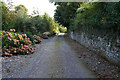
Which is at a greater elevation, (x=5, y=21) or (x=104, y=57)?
(x=5, y=21)

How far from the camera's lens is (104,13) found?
431 cm

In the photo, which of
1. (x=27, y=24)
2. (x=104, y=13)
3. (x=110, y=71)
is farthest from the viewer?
(x=27, y=24)

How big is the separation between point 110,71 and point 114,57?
801 millimetres

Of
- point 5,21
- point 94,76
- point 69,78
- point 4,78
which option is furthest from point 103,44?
point 5,21

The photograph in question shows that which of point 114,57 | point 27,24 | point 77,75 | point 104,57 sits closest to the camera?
point 77,75

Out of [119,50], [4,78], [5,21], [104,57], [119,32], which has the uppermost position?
[5,21]

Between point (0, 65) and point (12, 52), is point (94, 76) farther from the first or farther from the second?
point (12, 52)

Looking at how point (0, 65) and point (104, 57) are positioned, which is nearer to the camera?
point (0, 65)

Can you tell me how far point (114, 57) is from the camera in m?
3.97

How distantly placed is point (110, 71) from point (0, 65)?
14.5ft

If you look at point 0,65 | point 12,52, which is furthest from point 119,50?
point 12,52

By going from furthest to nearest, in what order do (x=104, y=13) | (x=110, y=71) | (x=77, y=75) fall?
(x=104, y=13)
(x=110, y=71)
(x=77, y=75)

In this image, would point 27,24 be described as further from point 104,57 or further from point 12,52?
point 104,57

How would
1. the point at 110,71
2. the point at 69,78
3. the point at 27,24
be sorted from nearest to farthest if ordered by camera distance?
the point at 69,78, the point at 110,71, the point at 27,24
